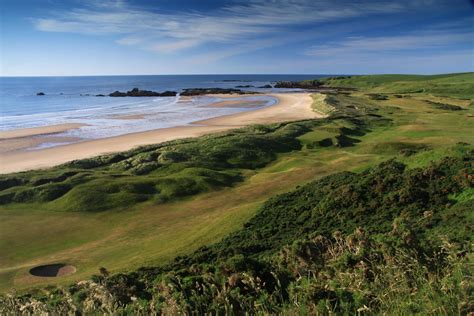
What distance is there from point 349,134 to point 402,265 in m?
43.6

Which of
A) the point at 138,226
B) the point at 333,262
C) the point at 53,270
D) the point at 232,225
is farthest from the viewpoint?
the point at 138,226

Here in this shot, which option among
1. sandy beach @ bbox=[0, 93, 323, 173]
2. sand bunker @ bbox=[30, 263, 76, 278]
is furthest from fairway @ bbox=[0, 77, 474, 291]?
sandy beach @ bbox=[0, 93, 323, 173]

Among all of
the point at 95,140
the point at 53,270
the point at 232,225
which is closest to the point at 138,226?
the point at 53,270

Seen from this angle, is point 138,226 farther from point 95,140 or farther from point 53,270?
point 95,140

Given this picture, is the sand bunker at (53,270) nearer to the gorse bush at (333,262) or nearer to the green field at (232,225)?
the green field at (232,225)

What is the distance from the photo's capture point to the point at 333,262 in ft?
28.1

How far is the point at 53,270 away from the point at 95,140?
1493 inches

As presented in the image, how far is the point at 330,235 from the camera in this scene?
579 inches

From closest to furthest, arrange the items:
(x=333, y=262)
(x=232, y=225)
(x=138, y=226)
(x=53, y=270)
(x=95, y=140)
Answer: (x=333, y=262)
(x=53, y=270)
(x=232, y=225)
(x=138, y=226)
(x=95, y=140)

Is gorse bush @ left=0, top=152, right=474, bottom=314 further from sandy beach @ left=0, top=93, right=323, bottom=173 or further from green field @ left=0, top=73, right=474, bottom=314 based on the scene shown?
sandy beach @ left=0, top=93, right=323, bottom=173

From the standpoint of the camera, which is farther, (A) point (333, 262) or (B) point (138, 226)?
(B) point (138, 226)

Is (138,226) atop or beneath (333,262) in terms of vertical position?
beneath

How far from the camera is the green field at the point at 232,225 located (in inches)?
245

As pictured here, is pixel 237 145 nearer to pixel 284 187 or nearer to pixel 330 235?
pixel 284 187
